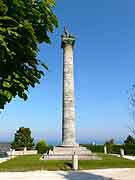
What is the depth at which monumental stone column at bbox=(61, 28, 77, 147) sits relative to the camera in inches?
1327

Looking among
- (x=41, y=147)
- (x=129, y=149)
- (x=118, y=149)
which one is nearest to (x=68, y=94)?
(x=129, y=149)

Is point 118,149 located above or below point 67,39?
below

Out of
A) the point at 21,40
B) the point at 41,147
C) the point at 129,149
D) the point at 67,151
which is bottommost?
the point at 67,151

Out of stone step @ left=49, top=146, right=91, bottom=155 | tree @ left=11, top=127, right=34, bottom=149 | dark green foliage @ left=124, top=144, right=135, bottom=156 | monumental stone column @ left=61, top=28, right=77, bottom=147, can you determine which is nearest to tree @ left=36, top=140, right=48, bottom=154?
tree @ left=11, top=127, right=34, bottom=149

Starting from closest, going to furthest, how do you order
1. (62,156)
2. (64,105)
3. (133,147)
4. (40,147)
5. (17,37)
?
1. (17,37)
2. (62,156)
3. (64,105)
4. (133,147)
5. (40,147)

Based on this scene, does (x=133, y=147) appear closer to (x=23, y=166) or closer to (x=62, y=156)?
(x=62, y=156)

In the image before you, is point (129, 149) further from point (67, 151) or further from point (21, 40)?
point (21, 40)

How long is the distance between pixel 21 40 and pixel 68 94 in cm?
2559

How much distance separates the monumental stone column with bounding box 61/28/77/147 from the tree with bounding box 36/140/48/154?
18.9 metres

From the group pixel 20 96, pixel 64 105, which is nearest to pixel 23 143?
pixel 64 105

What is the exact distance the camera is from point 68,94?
34.7 meters

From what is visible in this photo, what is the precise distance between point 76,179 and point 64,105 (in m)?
16.6

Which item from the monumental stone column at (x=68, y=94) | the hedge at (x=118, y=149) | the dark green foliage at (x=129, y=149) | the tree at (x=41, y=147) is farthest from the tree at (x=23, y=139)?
the monumental stone column at (x=68, y=94)

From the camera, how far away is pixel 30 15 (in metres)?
9.44
